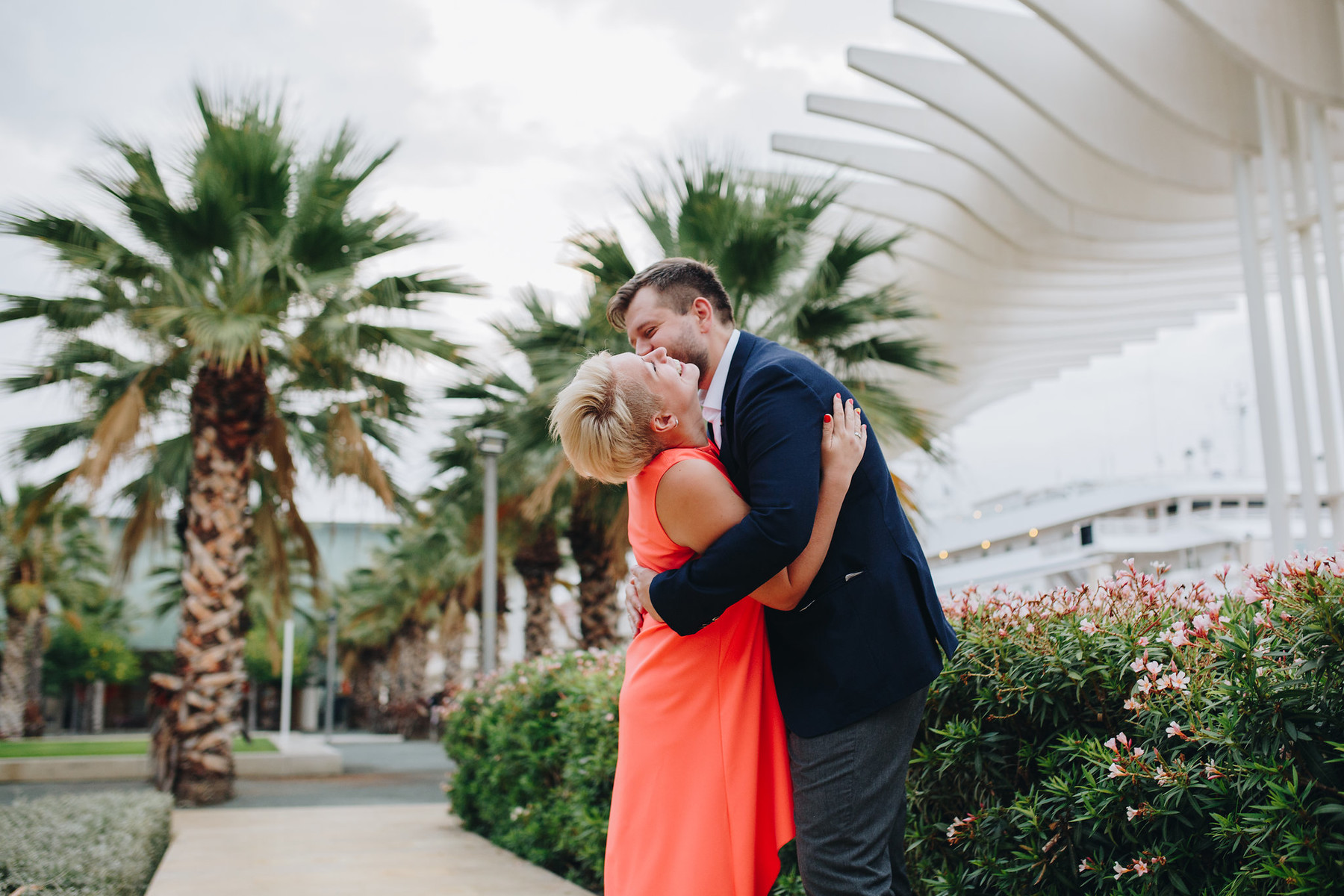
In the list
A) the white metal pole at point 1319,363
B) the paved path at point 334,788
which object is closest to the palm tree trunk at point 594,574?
the paved path at point 334,788

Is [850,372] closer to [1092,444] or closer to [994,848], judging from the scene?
[994,848]

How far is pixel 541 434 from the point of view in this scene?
12.5 metres

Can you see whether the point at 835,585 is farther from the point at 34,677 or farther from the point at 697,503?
the point at 34,677

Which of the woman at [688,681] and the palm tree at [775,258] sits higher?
the palm tree at [775,258]

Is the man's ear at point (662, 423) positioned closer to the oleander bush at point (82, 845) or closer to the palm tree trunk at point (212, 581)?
the oleander bush at point (82, 845)

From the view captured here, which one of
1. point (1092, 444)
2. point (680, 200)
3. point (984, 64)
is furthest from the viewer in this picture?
point (1092, 444)

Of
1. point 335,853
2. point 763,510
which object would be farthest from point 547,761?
point 763,510

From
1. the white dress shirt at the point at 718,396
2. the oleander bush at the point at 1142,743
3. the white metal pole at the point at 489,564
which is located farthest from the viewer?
the white metal pole at the point at 489,564

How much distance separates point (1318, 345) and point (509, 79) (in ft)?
39.3

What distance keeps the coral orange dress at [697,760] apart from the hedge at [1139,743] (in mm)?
775

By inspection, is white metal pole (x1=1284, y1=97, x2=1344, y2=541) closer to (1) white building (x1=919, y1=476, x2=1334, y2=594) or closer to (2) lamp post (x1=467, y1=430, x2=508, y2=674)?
(1) white building (x1=919, y1=476, x2=1334, y2=594)

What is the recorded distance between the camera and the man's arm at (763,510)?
1972 millimetres

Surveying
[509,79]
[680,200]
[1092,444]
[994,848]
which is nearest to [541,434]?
[680,200]

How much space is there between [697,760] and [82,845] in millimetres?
5113
